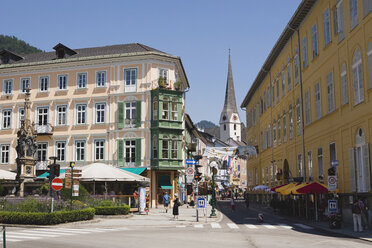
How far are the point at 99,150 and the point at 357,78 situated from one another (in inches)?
1103

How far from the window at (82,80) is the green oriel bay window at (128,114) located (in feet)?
14.8

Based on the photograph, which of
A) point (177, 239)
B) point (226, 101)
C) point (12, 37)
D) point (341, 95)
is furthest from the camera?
point (226, 101)

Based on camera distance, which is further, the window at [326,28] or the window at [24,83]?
the window at [24,83]

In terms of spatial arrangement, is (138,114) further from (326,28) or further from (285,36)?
(326,28)

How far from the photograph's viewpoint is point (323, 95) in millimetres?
29156

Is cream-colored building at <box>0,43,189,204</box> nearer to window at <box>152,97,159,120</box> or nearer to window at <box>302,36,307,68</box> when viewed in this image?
window at <box>152,97,159,120</box>

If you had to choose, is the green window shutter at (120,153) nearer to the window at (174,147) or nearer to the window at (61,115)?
the window at (174,147)

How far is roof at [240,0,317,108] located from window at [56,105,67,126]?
20.7 meters

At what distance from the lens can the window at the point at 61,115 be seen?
46375 millimetres

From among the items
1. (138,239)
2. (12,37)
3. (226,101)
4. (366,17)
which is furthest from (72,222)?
(226,101)

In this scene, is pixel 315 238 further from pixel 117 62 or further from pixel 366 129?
pixel 117 62

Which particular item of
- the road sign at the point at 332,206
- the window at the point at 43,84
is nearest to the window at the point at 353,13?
the road sign at the point at 332,206

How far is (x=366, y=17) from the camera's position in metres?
22.2

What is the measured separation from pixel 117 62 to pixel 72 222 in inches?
993
